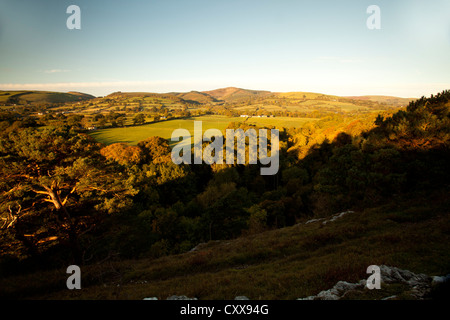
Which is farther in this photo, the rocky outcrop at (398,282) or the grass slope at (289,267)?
the grass slope at (289,267)

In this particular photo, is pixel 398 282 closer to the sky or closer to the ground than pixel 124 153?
closer to the ground

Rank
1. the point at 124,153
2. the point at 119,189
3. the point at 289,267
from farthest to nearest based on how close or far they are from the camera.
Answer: the point at 124,153
the point at 119,189
the point at 289,267

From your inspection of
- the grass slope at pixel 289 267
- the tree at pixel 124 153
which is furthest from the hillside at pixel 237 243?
the tree at pixel 124 153

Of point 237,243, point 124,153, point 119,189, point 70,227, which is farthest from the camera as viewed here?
point 124,153

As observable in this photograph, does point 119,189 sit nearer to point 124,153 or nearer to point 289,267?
point 289,267

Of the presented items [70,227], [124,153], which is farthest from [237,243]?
[124,153]

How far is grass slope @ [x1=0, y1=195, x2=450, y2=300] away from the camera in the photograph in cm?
768

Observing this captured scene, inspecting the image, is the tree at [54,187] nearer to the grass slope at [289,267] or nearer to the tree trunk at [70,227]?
the tree trunk at [70,227]

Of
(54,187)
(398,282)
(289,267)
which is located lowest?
(289,267)

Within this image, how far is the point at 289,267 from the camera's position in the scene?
32.6 ft

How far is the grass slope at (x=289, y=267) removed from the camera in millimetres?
7680

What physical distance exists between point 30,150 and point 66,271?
23.9ft

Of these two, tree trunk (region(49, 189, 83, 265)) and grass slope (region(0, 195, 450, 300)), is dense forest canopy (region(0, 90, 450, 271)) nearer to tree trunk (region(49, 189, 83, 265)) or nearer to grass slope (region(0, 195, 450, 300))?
tree trunk (region(49, 189, 83, 265))

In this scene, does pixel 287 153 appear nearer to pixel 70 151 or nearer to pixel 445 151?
pixel 445 151
